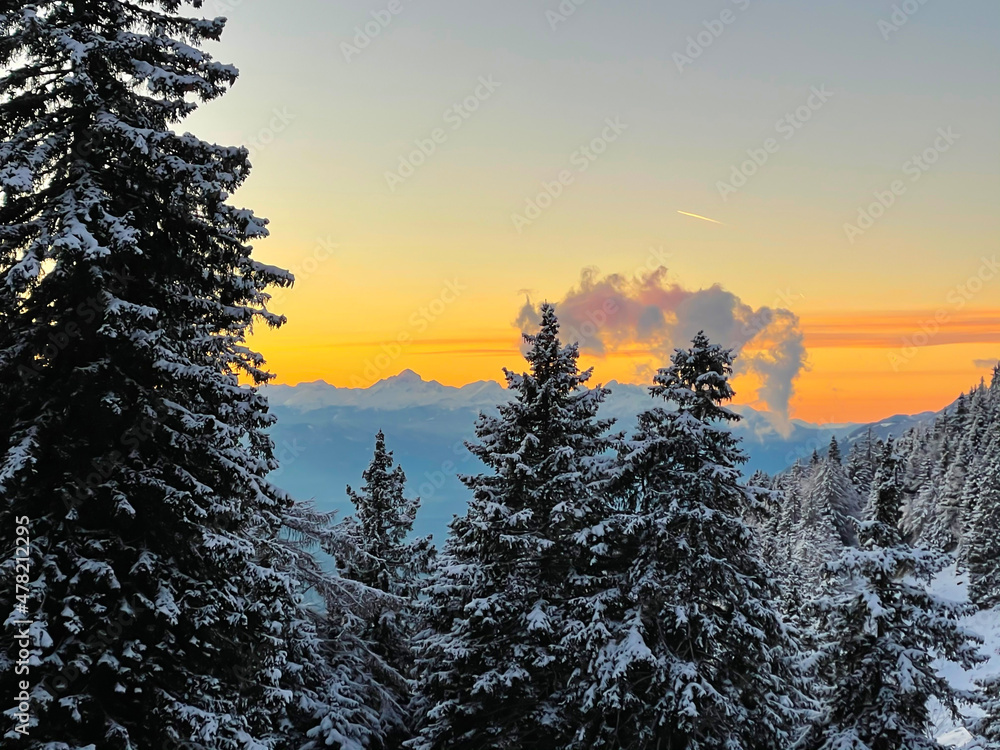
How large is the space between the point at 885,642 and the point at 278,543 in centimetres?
1437

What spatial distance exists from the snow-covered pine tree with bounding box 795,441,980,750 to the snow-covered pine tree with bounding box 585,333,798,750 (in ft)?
4.43

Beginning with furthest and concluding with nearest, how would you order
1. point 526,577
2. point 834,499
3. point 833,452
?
point 833,452
point 834,499
point 526,577

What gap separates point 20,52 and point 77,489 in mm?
6302

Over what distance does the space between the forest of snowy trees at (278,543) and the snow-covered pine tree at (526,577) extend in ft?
0.29

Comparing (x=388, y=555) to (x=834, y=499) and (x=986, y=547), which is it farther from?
(x=834, y=499)

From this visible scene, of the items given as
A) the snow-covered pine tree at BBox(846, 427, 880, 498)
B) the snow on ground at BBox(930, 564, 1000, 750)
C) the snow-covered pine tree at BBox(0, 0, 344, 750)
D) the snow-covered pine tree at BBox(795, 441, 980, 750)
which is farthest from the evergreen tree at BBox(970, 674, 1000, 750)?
the snow-covered pine tree at BBox(846, 427, 880, 498)

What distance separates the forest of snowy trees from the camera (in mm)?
8547

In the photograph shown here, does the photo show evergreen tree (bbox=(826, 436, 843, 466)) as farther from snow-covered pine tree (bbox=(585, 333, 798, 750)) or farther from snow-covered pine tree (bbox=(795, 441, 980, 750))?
snow-covered pine tree (bbox=(585, 333, 798, 750))

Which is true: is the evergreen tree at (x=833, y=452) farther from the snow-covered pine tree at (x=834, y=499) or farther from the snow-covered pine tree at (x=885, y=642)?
the snow-covered pine tree at (x=885, y=642)

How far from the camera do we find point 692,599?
49.7 ft

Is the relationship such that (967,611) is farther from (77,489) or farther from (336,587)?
(77,489)

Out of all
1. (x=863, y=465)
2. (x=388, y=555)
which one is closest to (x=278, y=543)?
(x=388, y=555)

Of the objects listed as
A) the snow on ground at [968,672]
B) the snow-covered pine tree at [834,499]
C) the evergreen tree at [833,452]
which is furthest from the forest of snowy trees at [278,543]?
the evergreen tree at [833,452]

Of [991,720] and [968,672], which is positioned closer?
[991,720]
